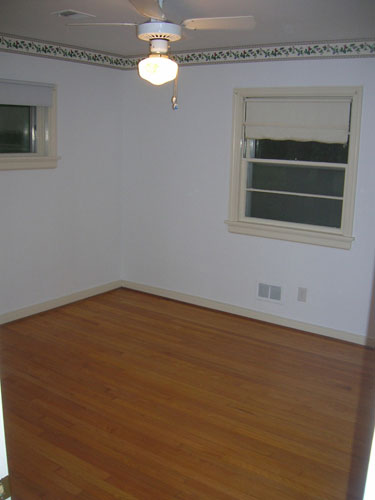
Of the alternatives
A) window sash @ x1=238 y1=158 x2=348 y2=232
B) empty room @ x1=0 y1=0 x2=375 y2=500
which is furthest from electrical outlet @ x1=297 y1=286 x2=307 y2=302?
window sash @ x1=238 y1=158 x2=348 y2=232

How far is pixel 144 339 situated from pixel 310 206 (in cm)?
197

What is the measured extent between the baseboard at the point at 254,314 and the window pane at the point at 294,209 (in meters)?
0.96

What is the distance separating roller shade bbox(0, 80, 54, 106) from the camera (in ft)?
14.7

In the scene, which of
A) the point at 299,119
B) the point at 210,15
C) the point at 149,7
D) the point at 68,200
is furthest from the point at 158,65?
the point at 68,200

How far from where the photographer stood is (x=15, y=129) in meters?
4.77

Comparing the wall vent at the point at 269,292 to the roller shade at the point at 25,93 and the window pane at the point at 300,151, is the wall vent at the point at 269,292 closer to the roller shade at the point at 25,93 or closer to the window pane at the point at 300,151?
the window pane at the point at 300,151

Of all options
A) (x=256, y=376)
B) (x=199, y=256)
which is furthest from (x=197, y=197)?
(x=256, y=376)

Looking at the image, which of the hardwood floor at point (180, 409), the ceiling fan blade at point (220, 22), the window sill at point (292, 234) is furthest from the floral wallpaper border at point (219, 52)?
the hardwood floor at point (180, 409)

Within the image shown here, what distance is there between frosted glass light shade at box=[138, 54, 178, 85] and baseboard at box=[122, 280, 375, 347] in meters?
2.78

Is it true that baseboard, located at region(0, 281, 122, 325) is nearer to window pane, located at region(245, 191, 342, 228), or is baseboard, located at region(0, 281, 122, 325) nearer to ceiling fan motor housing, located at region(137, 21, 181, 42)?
window pane, located at region(245, 191, 342, 228)

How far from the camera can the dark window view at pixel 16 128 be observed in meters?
4.66

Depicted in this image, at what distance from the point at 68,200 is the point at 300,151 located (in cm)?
237

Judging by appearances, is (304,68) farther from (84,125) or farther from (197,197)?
(84,125)

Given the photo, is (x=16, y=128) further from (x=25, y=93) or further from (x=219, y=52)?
(x=219, y=52)
